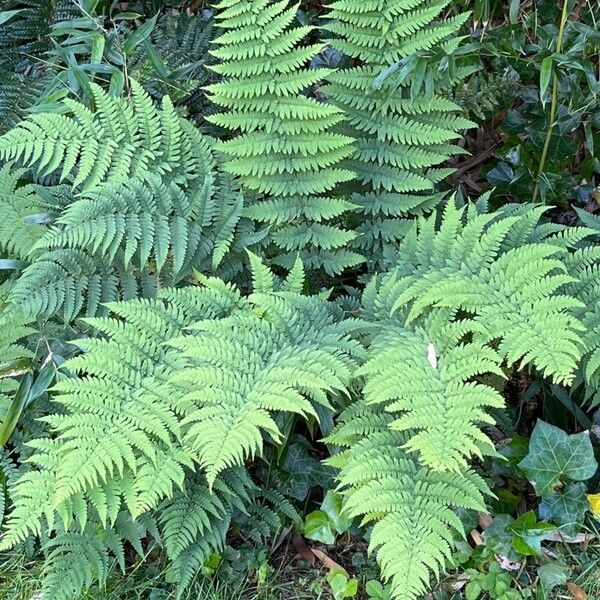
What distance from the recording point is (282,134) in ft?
8.82

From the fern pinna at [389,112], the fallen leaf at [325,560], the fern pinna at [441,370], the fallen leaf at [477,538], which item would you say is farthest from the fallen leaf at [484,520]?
the fern pinna at [389,112]

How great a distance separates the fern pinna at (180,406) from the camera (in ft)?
6.88

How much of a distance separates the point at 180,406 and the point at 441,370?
80 centimetres

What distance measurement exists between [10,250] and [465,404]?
5.93 feet

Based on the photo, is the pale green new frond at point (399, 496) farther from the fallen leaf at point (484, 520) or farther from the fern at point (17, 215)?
the fern at point (17, 215)

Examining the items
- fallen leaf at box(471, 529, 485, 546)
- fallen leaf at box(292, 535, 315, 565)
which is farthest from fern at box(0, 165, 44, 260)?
fallen leaf at box(471, 529, 485, 546)

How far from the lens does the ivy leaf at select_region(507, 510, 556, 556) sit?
7.79 ft

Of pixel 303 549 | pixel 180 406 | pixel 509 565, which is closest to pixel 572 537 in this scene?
pixel 509 565

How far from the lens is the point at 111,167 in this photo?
107 inches

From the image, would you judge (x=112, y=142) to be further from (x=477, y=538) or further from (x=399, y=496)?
(x=477, y=538)

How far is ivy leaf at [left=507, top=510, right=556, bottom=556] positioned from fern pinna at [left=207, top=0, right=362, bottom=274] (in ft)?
3.58

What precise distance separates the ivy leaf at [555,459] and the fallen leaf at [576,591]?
31cm

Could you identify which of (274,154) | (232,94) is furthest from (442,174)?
(232,94)

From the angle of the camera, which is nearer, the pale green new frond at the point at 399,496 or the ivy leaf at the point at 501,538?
the pale green new frond at the point at 399,496
